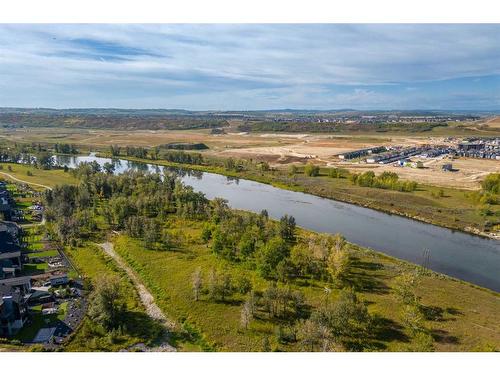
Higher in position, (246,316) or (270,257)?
(270,257)

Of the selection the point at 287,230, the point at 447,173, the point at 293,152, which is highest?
the point at 293,152

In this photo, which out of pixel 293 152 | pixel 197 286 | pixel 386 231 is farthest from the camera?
A: pixel 293 152

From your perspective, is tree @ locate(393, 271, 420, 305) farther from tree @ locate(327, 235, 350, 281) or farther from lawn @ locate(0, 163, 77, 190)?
lawn @ locate(0, 163, 77, 190)

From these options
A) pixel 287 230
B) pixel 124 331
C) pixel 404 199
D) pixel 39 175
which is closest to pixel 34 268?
pixel 124 331

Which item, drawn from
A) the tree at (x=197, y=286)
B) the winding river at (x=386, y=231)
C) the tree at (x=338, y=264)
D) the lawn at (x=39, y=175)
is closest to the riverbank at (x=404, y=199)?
the winding river at (x=386, y=231)

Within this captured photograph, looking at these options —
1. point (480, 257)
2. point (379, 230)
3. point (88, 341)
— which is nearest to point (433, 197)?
point (379, 230)

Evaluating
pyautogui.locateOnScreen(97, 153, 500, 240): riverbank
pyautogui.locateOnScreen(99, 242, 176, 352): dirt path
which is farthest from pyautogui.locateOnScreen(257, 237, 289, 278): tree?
pyautogui.locateOnScreen(97, 153, 500, 240): riverbank

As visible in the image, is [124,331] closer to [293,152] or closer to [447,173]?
[447,173]

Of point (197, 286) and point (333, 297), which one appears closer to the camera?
point (197, 286)
